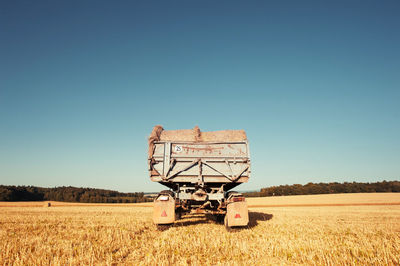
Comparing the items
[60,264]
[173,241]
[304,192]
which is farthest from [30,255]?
[304,192]

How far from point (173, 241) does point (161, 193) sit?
2.21 m

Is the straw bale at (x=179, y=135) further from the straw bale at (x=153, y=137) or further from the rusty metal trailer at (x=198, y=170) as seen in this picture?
the straw bale at (x=153, y=137)

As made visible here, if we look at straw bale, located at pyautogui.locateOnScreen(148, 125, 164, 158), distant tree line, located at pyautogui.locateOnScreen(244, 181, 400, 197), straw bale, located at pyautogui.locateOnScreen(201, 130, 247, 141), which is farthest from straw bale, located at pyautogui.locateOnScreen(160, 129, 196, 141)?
distant tree line, located at pyautogui.locateOnScreen(244, 181, 400, 197)

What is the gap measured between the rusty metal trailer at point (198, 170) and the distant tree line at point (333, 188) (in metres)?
46.6

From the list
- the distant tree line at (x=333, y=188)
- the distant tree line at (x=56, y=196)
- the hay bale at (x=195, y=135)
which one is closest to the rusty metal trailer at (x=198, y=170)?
the hay bale at (x=195, y=135)

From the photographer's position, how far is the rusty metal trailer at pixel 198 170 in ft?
24.2

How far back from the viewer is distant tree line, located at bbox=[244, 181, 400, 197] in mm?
52094

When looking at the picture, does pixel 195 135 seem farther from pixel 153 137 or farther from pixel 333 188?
pixel 333 188

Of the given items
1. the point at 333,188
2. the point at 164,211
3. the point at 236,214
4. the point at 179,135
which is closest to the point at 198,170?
the point at 179,135

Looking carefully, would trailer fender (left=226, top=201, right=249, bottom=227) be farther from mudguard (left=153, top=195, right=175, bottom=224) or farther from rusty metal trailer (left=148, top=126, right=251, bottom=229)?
mudguard (left=153, top=195, right=175, bottom=224)

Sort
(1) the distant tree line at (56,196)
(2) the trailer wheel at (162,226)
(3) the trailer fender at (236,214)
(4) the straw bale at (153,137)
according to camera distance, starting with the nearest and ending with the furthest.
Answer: (3) the trailer fender at (236,214), (2) the trailer wheel at (162,226), (4) the straw bale at (153,137), (1) the distant tree line at (56,196)

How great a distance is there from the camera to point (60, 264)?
12.4ft

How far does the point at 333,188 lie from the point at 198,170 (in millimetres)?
58213

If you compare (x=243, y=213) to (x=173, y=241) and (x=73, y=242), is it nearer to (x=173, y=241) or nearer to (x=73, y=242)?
(x=173, y=241)
